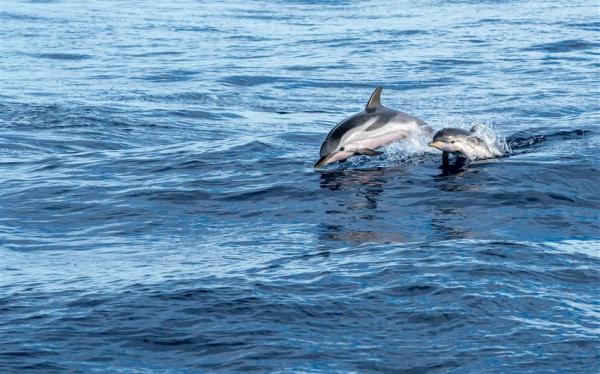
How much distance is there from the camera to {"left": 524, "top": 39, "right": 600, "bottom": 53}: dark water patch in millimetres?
28375

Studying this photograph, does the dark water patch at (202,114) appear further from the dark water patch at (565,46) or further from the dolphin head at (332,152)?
the dark water patch at (565,46)

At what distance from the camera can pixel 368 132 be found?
13523 mm

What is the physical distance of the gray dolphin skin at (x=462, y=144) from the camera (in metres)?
13.3

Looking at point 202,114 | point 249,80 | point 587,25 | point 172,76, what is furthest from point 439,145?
point 587,25

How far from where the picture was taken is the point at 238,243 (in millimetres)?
10867

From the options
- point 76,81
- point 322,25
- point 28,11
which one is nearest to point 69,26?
point 28,11

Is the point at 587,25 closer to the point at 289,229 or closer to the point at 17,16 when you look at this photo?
the point at 17,16

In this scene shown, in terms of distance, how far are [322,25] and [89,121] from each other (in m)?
17.6

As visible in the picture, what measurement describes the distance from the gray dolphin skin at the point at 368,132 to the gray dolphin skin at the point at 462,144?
23.3 inches

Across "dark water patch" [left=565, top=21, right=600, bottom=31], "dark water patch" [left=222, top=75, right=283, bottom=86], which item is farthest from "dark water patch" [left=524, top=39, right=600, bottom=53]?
"dark water patch" [left=222, top=75, right=283, bottom=86]

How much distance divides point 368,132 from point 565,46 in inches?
650

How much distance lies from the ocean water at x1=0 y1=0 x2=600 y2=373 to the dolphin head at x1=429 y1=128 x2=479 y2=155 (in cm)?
28

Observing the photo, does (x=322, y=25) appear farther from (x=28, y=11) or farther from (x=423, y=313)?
(x=423, y=313)

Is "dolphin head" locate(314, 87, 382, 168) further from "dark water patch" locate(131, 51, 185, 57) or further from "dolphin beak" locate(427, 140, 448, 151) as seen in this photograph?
"dark water patch" locate(131, 51, 185, 57)
